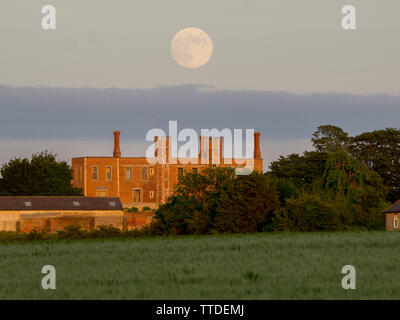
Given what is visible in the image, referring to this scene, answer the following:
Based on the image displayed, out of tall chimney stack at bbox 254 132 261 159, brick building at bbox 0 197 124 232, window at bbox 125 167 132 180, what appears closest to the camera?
brick building at bbox 0 197 124 232

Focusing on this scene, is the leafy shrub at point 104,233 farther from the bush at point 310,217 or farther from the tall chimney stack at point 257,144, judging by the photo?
the tall chimney stack at point 257,144

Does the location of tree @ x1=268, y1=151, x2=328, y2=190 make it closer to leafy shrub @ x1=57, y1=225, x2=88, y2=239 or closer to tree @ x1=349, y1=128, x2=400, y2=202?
tree @ x1=349, y1=128, x2=400, y2=202

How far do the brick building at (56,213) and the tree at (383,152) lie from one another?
35090 mm

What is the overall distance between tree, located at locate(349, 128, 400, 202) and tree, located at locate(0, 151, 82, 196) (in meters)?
41.7

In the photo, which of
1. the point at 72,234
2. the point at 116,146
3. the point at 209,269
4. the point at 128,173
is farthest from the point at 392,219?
the point at 209,269

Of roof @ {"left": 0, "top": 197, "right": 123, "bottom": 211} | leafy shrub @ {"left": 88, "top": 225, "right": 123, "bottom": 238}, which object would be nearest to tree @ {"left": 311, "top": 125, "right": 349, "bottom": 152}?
roof @ {"left": 0, "top": 197, "right": 123, "bottom": 211}

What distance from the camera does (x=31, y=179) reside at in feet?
357

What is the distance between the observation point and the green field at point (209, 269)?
55.1ft

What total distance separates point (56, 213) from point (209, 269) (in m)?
76.3

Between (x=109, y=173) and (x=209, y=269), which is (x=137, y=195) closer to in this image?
(x=109, y=173)

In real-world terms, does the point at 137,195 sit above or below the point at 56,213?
above

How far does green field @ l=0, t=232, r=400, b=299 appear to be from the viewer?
1680 cm

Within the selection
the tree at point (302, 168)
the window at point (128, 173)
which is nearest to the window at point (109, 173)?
the window at point (128, 173)
